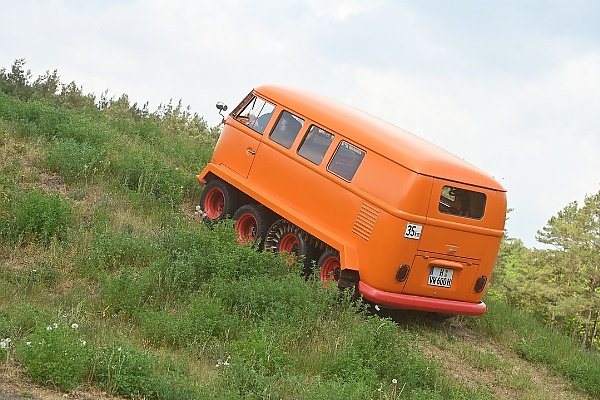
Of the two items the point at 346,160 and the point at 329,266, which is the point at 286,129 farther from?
the point at 329,266

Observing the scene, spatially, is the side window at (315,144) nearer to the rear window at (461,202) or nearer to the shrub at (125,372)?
the rear window at (461,202)

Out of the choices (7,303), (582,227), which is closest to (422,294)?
(7,303)

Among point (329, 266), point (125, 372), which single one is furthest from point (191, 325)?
point (329, 266)

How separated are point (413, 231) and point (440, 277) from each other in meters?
0.85

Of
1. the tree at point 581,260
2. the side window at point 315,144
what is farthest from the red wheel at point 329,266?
the tree at point 581,260

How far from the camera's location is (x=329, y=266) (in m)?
11.2

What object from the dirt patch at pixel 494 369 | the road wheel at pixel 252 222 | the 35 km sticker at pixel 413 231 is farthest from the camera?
the road wheel at pixel 252 222

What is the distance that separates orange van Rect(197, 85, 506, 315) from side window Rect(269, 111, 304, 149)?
2cm

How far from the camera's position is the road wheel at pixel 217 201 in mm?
12922

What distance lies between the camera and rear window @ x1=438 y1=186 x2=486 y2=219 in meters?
10.7

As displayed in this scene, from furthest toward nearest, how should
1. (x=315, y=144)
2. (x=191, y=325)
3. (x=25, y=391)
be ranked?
(x=315, y=144) → (x=191, y=325) → (x=25, y=391)

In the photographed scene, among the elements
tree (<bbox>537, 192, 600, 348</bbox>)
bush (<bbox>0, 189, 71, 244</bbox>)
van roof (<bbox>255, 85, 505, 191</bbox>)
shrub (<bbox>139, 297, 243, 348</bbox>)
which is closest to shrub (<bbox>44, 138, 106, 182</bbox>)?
bush (<bbox>0, 189, 71, 244</bbox>)

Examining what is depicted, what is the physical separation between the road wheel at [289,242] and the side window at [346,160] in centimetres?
101

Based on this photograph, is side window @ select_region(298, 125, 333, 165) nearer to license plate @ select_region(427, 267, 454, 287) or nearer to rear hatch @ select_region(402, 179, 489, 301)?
rear hatch @ select_region(402, 179, 489, 301)
